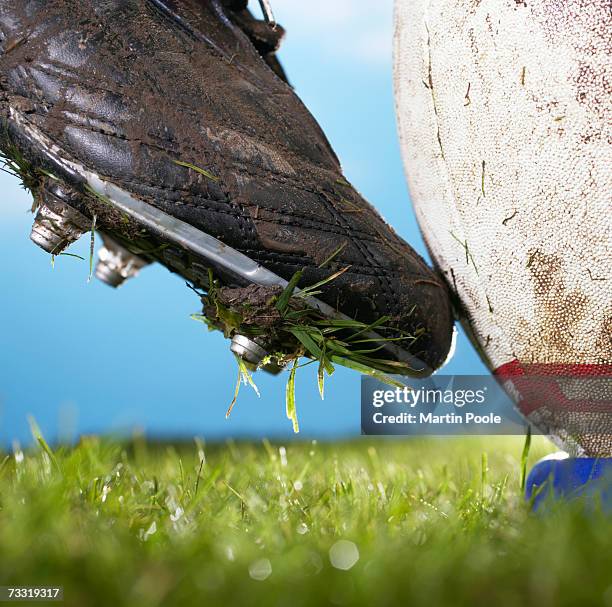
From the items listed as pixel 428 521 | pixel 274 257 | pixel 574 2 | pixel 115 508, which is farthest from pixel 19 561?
pixel 574 2

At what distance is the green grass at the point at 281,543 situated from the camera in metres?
0.57

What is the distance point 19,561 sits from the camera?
0.63 meters

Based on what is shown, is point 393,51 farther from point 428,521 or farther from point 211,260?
point 428,521

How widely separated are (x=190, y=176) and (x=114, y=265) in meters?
0.47

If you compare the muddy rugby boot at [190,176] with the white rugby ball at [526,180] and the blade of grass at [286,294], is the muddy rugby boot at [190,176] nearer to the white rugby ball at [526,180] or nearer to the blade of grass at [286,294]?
the blade of grass at [286,294]

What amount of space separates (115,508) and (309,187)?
1.79 ft

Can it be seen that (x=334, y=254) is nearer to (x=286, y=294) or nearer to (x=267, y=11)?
(x=286, y=294)

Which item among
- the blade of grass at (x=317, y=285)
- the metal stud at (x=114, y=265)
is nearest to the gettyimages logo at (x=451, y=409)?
the blade of grass at (x=317, y=285)

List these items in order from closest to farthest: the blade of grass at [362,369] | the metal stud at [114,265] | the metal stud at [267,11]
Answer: the blade of grass at [362,369] < the metal stud at [267,11] < the metal stud at [114,265]

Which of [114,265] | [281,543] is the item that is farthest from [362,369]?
[114,265]

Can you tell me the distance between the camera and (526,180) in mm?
1094

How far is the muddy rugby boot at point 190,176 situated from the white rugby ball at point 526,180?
0.13 metres

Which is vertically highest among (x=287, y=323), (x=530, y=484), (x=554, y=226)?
(x=554, y=226)

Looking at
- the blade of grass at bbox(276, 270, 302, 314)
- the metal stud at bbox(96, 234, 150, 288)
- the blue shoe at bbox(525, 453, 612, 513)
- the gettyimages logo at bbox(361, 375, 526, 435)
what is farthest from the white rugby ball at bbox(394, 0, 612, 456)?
the metal stud at bbox(96, 234, 150, 288)
